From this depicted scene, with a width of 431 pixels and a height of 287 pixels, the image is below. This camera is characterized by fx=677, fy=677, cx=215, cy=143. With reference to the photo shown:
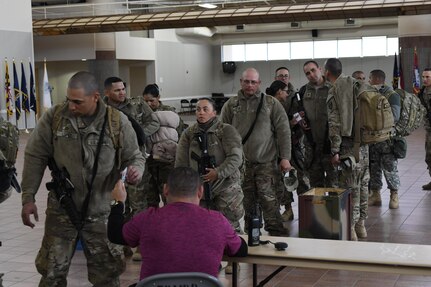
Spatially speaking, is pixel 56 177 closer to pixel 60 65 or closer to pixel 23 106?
pixel 23 106

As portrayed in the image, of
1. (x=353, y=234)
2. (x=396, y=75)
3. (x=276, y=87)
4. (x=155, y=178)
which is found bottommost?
(x=353, y=234)

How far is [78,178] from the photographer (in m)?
4.20

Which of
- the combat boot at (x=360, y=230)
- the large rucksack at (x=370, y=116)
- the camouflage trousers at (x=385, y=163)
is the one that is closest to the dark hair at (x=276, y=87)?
the large rucksack at (x=370, y=116)

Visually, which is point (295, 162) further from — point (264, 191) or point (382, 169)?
point (382, 169)

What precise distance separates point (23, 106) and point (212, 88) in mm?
16177

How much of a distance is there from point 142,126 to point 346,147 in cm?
204

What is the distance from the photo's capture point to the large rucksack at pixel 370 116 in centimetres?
661

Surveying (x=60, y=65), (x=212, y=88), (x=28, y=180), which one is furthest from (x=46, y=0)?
(x=28, y=180)

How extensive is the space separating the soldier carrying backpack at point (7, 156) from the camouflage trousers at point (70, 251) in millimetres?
524

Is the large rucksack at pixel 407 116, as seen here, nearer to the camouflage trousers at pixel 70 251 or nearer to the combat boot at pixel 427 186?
the combat boot at pixel 427 186

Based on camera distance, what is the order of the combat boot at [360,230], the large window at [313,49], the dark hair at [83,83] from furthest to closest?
the large window at [313,49]
the combat boot at [360,230]
the dark hair at [83,83]

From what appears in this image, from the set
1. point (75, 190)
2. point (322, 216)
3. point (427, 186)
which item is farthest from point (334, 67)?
point (427, 186)

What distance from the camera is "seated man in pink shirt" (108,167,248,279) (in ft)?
10.5

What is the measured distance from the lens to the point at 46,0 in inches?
1203
